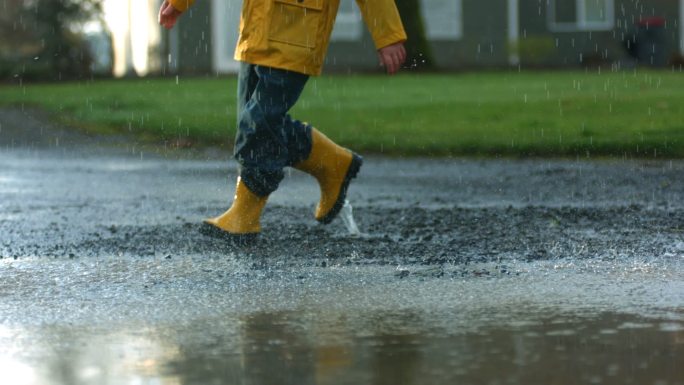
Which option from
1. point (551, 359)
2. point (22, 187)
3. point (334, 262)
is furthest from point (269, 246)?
point (22, 187)

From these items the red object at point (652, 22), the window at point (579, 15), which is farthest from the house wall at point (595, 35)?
the red object at point (652, 22)

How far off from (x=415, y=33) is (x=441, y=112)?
46.9ft

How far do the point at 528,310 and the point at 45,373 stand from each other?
175 cm

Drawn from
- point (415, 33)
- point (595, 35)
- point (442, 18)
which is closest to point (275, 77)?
point (415, 33)

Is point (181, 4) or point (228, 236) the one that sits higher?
point (181, 4)

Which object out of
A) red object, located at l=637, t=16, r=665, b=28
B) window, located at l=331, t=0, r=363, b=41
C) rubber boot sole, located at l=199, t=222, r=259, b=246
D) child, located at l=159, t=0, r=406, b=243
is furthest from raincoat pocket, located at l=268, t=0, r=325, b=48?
window, located at l=331, t=0, r=363, b=41

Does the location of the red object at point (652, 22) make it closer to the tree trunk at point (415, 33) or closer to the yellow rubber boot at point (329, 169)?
the tree trunk at point (415, 33)

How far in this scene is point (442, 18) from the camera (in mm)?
34531

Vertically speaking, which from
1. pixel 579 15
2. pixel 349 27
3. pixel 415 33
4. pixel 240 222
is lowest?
pixel 240 222

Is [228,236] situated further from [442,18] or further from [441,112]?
[442,18]

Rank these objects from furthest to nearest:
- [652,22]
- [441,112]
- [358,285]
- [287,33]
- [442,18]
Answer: [442,18]
[652,22]
[441,112]
[287,33]
[358,285]

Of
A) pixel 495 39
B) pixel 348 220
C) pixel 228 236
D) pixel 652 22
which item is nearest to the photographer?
pixel 228 236

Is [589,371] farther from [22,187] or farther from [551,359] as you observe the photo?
[22,187]

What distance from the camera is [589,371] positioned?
3.95 meters
